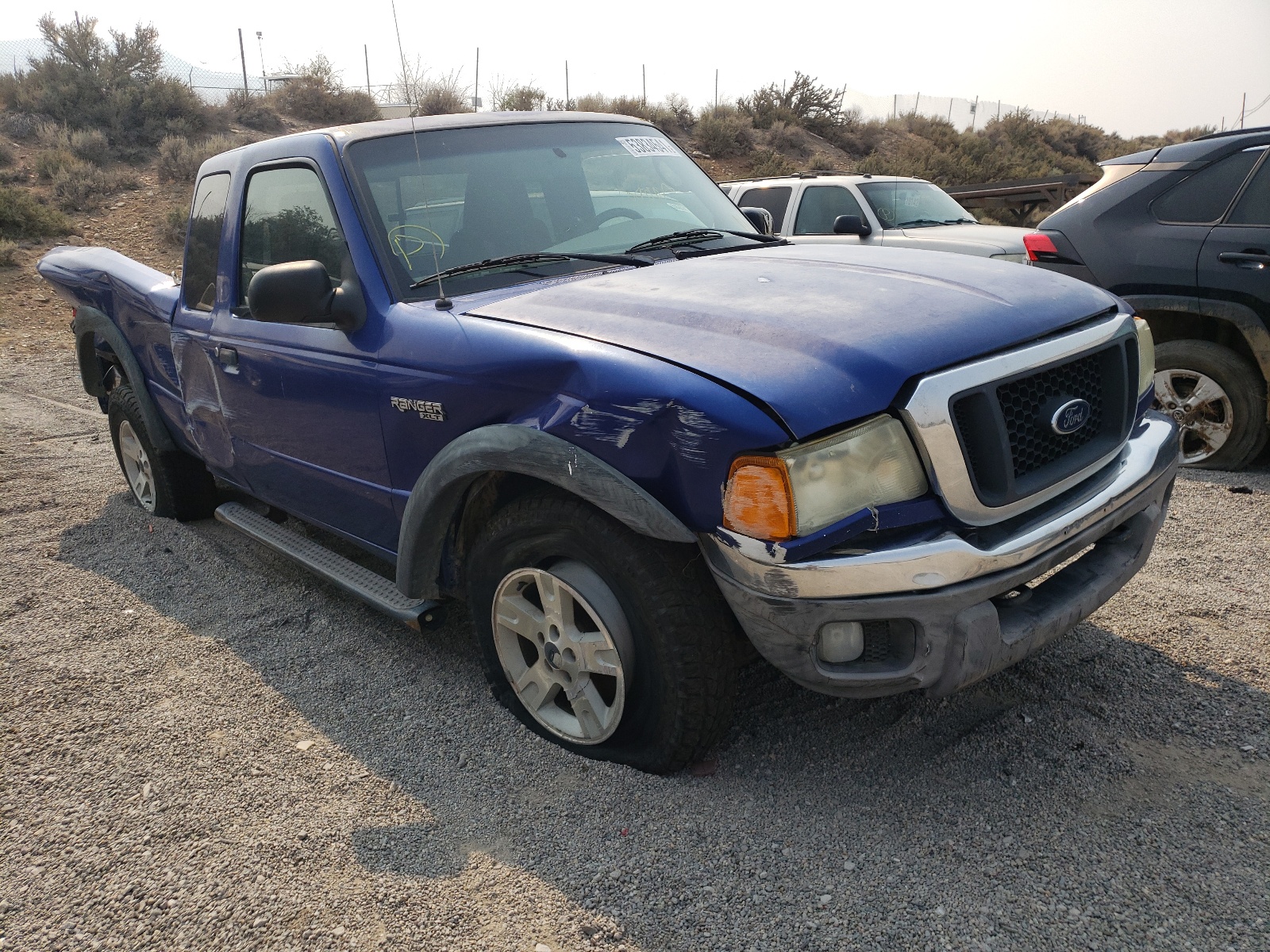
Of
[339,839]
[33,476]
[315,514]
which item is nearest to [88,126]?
[33,476]

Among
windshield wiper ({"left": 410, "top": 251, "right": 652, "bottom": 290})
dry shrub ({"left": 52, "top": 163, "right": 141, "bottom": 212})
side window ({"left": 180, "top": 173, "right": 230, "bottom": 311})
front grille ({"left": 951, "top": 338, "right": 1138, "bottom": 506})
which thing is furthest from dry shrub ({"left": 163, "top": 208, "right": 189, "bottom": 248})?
front grille ({"left": 951, "top": 338, "right": 1138, "bottom": 506})

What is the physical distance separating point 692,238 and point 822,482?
1643mm

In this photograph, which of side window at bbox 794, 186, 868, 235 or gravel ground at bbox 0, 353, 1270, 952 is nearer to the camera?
gravel ground at bbox 0, 353, 1270, 952

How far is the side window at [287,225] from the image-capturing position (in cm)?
323

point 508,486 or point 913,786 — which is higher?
point 508,486

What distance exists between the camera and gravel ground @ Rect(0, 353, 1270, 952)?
7.09 ft

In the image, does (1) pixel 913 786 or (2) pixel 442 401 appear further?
(2) pixel 442 401

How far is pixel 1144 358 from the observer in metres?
2.95

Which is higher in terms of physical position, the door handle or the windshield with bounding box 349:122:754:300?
the windshield with bounding box 349:122:754:300

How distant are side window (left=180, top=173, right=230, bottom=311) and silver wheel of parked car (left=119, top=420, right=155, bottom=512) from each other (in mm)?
1339

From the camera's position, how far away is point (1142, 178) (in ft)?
17.7

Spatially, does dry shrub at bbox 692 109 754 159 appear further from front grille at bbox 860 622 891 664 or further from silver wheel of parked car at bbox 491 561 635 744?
front grille at bbox 860 622 891 664

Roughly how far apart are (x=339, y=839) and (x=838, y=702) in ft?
5.12

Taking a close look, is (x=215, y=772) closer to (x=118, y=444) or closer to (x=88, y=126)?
(x=118, y=444)
